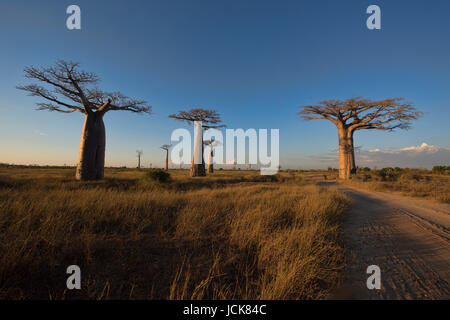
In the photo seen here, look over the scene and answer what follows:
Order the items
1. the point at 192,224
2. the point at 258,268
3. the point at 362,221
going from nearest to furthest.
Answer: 1. the point at 258,268
2. the point at 192,224
3. the point at 362,221

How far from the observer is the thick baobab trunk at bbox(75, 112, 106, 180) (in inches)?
422

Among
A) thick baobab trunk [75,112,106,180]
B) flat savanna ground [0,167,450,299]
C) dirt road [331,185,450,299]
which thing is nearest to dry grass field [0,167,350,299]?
flat savanna ground [0,167,450,299]

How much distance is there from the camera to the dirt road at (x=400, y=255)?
1.80m

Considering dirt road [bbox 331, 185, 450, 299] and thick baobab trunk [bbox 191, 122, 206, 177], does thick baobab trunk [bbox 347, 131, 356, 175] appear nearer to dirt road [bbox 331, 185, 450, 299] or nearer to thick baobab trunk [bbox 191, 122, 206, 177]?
dirt road [bbox 331, 185, 450, 299]

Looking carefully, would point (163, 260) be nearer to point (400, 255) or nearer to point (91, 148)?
point (400, 255)

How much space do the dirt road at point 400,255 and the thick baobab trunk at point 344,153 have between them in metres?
14.0

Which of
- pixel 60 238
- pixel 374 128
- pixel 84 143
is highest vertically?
pixel 374 128

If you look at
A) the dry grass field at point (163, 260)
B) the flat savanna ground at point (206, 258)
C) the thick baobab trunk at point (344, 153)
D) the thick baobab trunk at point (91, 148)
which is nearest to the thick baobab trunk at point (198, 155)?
the thick baobab trunk at point (91, 148)

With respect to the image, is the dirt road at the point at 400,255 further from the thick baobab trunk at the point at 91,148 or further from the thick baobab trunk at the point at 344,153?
the thick baobab trunk at the point at 344,153

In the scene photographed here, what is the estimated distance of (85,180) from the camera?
10.5m

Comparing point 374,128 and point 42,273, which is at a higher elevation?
point 374,128
